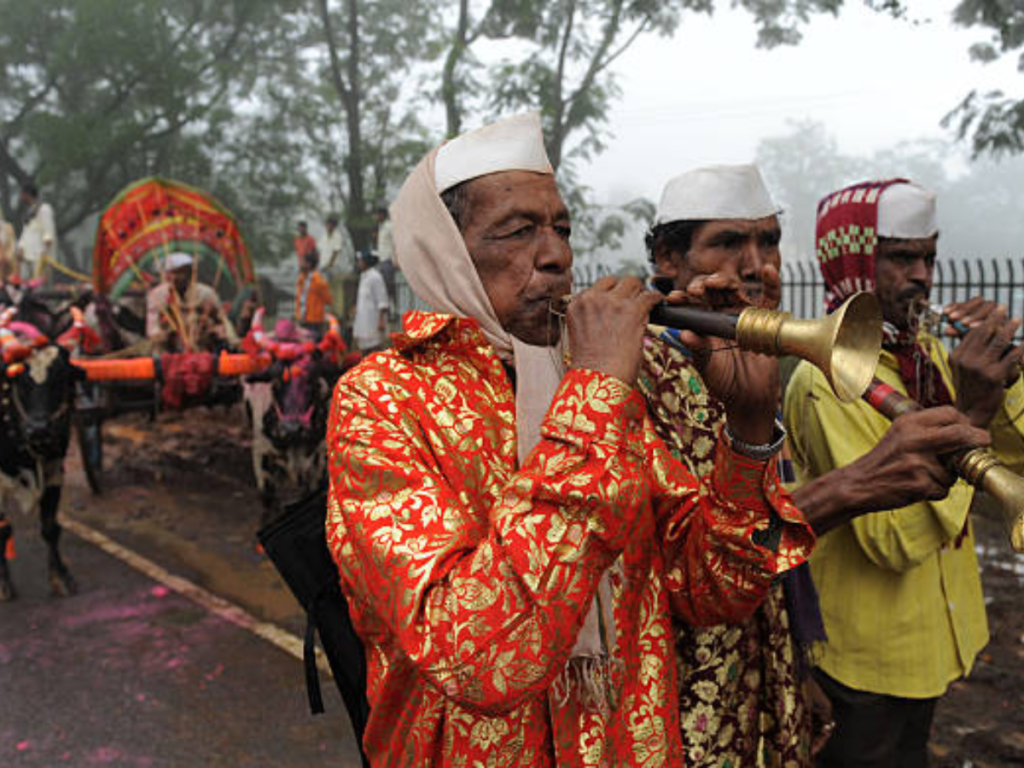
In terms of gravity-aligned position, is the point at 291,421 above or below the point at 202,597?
above

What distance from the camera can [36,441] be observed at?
6105 mm

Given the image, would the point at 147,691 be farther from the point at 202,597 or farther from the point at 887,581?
the point at 887,581

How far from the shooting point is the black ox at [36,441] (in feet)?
20.3

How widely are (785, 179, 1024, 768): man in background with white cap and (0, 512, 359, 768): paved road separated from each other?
8.29ft

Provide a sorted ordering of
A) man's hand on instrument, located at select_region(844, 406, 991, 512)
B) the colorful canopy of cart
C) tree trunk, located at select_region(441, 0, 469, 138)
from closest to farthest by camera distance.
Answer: man's hand on instrument, located at select_region(844, 406, 991, 512), the colorful canopy of cart, tree trunk, located at select_region(441, 0, 469, 138)

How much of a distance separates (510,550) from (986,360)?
5.68ft

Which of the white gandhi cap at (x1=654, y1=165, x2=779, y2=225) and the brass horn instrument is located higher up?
the white gandhi cap at (x1=654, y1=165, x2=779, y2=225)

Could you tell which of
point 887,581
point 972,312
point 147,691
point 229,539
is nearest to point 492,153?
point 972,312

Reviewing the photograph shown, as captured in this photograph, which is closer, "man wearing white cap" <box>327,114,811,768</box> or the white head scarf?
"man wearing white cap" <box>327,114,811,768</box>

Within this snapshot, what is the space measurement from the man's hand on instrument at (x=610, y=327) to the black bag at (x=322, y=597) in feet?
2.79

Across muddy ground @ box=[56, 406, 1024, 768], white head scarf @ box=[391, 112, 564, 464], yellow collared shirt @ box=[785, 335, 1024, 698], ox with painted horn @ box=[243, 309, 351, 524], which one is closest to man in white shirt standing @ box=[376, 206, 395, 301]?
muddy ground @ box=[56, 406, 1024, 768]

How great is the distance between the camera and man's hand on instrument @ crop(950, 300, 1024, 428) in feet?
7.52

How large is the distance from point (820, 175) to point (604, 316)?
82.5m

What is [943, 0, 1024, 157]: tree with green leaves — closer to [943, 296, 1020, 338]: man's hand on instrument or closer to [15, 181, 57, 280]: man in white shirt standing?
[943, 296, 1020, 338]: man's hand on instrument
